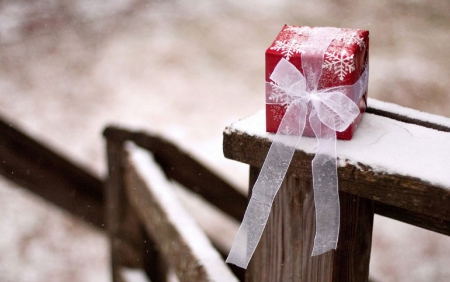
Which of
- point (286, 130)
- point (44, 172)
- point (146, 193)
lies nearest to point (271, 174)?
point (286, 130)

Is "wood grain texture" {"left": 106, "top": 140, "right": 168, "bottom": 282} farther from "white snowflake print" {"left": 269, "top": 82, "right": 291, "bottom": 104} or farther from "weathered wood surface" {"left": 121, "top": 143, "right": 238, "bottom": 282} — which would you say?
"white snowflake print" {"left": 269, "top": 82, "right": 291, "bottom": 104}

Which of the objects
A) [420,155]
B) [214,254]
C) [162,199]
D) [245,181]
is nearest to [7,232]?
[245,181]

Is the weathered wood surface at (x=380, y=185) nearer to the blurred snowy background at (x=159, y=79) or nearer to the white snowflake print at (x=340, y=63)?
the white snowflake print at (x=340, y=63)

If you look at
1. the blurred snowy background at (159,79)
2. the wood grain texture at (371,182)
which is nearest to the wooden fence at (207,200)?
the wood grain texture at (371,182)

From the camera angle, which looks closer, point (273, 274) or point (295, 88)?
point (295, 88)

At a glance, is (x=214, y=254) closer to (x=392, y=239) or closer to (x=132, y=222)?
(x=132, y=222)

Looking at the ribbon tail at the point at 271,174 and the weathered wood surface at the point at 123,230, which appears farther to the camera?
the weathered wood surface at the point at 123,230

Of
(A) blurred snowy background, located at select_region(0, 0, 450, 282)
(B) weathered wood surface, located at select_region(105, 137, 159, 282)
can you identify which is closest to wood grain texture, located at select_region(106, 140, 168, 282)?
(B) weathered wood surface, located at select_region(105, 137, 159, 282)

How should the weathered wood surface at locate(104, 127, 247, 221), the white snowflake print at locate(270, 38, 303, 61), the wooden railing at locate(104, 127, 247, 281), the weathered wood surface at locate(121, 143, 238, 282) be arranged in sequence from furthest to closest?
the weathered wood surface at locate(104, 127, 247, 221), the wooden railing at locate(104, 127, 247, 281), the weathered wood surface at locate(121, 143, 238, 282), the white snowflake print at locate(270, 38, 303, 61)
